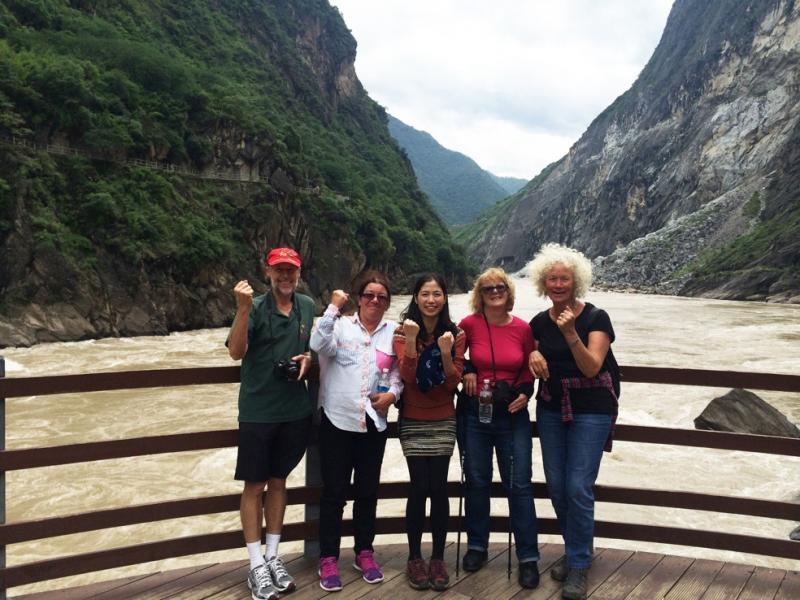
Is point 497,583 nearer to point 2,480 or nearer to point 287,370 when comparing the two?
point 287,370

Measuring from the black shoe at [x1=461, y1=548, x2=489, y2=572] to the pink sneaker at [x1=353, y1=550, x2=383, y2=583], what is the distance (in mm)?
478

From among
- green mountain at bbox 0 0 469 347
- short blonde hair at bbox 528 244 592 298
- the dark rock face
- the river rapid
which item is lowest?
the river rapid

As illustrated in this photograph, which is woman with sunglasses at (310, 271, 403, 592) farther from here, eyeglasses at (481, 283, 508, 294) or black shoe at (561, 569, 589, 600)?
black shoe at (561, 569, 589, 600)

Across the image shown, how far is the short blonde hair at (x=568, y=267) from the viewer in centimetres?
316

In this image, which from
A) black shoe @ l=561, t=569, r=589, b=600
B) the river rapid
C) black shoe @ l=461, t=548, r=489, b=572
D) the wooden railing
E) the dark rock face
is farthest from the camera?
the dark rock face

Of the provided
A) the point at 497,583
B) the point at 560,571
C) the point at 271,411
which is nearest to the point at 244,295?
the point at 271,411

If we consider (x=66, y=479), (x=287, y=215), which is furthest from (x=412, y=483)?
(x=287, y=215)

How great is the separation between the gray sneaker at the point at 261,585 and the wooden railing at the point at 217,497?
256 millimetres

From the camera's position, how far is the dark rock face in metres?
9.30

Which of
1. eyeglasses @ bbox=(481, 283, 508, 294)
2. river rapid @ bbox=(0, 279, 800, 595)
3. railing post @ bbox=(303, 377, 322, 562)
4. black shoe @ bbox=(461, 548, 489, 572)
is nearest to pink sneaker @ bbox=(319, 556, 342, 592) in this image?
railing post @ bbox=(303, 377, 322, 562)

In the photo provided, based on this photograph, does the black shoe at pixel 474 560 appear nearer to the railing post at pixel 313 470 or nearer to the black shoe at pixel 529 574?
the black shoe at pixel 529 574

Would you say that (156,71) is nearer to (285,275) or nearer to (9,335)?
(9,335)

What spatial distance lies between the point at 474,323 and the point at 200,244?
29.7 metres

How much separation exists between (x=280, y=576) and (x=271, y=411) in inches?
33.8
